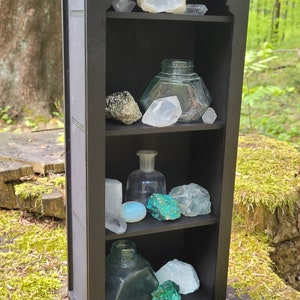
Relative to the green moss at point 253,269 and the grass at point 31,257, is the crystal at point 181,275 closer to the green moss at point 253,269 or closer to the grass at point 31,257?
the green moss at point 253,269

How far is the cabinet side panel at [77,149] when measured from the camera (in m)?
1.26

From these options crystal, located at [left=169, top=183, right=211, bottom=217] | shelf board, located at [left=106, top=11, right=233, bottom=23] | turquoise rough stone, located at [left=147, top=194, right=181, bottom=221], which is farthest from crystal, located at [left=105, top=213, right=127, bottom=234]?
shelf board, located at [left=106, top=11, right=233, bottom=23]

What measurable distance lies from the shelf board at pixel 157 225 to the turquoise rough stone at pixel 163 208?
17 millimetres

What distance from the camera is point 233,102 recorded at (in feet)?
4.59

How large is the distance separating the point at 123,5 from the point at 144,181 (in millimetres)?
612

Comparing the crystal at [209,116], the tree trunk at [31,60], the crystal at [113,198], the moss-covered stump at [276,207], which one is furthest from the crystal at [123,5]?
the tree trunk at [31,60]

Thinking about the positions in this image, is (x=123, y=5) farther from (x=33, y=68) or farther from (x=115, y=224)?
(x=33, y=68)

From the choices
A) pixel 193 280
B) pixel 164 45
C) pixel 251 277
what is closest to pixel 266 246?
pixel 251 277

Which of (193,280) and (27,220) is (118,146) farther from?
(27,220)

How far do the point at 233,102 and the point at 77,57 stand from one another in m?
0.52

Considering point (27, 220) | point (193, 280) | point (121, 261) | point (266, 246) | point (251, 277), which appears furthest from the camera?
point (27, 220)

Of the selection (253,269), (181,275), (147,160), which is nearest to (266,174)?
(253,269)

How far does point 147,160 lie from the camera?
1536 millimetres

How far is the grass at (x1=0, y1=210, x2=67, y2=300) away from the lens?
1.73 meters
